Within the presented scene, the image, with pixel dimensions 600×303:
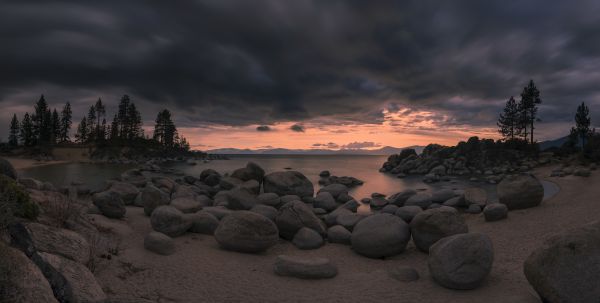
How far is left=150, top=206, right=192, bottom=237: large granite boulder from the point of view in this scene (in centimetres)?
1207

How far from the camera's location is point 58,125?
100312 mm

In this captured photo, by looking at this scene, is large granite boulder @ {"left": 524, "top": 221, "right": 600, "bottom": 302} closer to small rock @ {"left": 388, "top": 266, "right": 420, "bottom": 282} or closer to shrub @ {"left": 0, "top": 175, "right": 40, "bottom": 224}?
small rock @ {"left": 388, "top": 266, "right": 420, "bottom": 282}

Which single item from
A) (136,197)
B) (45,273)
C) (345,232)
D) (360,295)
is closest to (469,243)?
(360,295)

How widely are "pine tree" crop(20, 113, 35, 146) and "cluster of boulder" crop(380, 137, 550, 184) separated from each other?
100998 mm

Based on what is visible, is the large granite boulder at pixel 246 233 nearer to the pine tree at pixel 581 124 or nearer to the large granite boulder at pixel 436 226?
the large granite boulder at pixel 436 226

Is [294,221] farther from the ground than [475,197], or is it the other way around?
[475,197]

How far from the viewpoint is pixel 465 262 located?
8156mm

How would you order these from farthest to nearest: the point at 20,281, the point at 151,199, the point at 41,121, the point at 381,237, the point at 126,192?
1. the point at 41,121
2. the point at 126,192
3. the point at 151,199
4. the point at 381,237
5. the point at 20,281

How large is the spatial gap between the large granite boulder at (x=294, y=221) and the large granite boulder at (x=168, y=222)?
3908 mm

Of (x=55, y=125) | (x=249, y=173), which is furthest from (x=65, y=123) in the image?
(x=249, y=173)

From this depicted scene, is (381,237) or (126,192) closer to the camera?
(381,237)

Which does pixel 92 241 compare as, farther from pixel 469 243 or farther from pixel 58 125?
pixel 58 125

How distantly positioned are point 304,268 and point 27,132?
117598 millimetres

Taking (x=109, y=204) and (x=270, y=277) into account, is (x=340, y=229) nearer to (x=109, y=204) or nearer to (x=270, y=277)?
(x=270, y=277)
